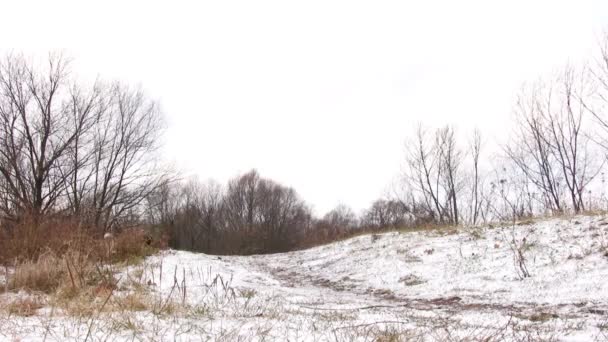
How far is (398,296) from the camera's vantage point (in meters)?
6.29

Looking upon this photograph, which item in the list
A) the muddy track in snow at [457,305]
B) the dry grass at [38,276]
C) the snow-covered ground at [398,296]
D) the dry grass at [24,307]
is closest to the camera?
the snow-covered ground at [398,296]

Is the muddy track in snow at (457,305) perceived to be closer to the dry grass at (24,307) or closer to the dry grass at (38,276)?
the dry grass at (24,307)

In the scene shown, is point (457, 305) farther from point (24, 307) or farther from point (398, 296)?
point (24, 307)


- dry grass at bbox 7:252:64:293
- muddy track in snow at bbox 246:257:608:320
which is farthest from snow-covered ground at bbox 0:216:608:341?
dry grass at bbox 7:252:64:293

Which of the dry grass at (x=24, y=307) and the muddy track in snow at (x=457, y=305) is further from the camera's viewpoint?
the muddy track in snow at (x=457, y=305)

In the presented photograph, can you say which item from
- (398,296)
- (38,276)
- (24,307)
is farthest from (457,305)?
(38,276)

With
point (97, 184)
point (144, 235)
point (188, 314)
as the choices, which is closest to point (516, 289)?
point (188, 314)

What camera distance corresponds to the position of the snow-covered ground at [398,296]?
8.18 ft

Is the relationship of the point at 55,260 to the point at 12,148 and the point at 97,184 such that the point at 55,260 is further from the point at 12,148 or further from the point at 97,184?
the point at 97,184

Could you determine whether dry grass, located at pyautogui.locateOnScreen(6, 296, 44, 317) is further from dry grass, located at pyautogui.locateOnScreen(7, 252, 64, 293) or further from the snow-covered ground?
dry grass, located at pyautogui.locateOnScreen(7, 252, 64, 293)

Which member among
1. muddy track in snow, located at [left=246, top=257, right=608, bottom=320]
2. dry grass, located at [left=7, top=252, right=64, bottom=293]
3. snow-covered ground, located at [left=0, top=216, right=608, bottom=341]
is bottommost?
muddy track in snow, located at [left=246, top=257, right=608, bottom=320]

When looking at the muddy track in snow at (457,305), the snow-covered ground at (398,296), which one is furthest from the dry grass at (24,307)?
the muddy track in snow at (457,305)

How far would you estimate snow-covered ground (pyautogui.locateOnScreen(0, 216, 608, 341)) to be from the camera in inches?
98.2

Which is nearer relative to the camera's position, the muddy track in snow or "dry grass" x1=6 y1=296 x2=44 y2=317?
"dry grass" x1=6 y1=296 x2=44 y2=317
